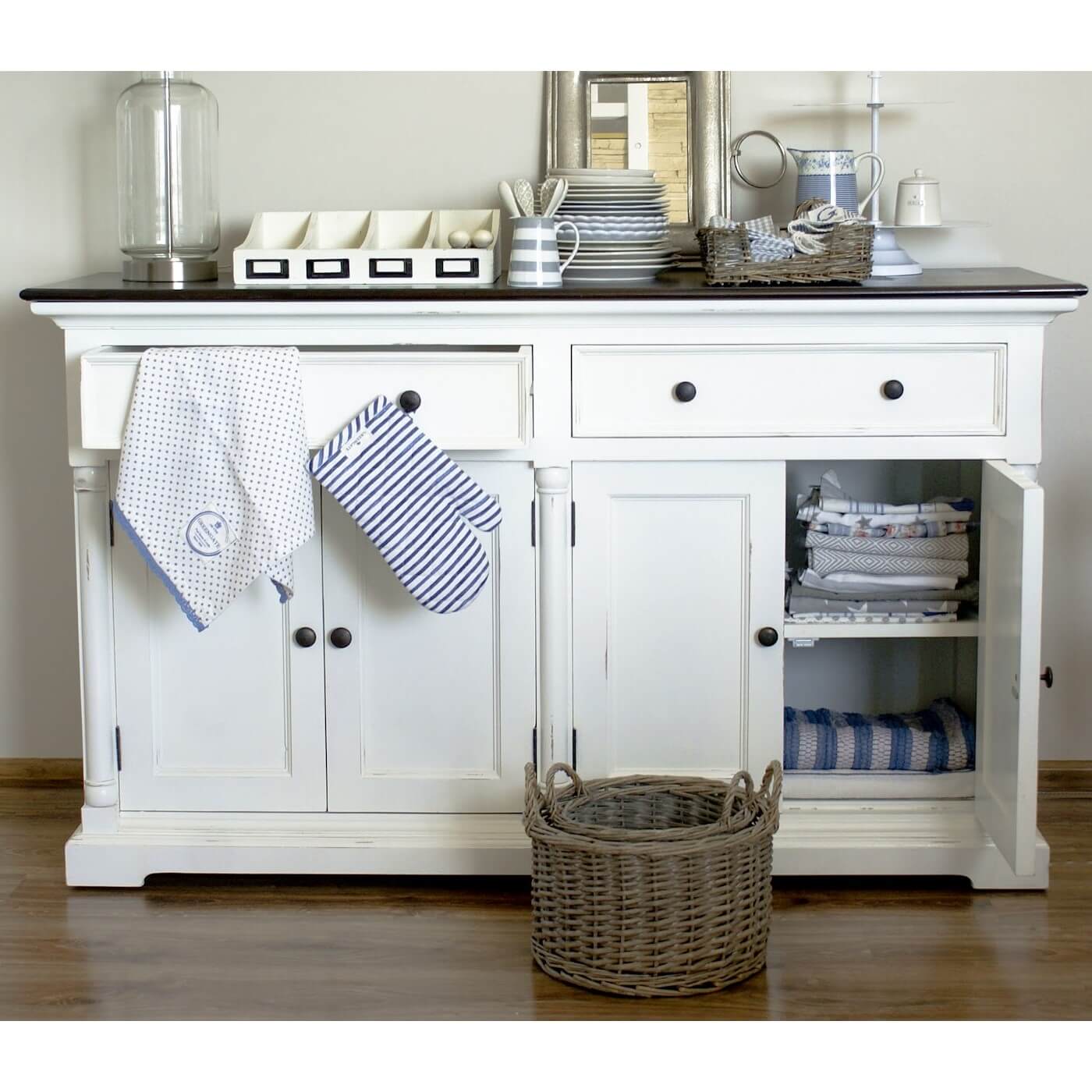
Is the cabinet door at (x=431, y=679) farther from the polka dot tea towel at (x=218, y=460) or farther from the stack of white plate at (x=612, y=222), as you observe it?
the stack of white plate at (x=612, y=222)

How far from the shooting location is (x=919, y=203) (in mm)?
2631

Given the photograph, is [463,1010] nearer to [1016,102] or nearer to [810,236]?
[810,236]

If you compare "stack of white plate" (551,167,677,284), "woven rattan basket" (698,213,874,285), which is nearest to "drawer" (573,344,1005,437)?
"woven rattan basket" (698,213,874,285)

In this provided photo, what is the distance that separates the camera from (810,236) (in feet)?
7.84

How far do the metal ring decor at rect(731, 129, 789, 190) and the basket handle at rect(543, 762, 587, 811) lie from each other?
1147 millimetres

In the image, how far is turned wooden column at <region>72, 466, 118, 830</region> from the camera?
A: 2.44m

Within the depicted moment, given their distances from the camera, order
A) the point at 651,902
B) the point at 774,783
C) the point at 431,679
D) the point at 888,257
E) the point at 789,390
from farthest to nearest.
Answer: the point at 888,257, the point at 431,679, the point at 789,390, the point at 774,783, the point at 651,902

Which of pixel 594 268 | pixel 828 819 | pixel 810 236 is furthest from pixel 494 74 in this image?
pixel 828 819

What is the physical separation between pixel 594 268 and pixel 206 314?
64 cm

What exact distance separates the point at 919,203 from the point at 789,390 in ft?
1.72

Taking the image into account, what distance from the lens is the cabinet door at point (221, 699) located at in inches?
96.7

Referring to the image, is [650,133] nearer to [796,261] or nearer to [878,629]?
[796,261]

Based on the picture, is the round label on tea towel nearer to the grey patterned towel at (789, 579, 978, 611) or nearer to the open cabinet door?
the grey patterned towel at (789, 579, 978, 611)

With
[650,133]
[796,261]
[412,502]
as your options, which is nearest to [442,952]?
[412,502]
